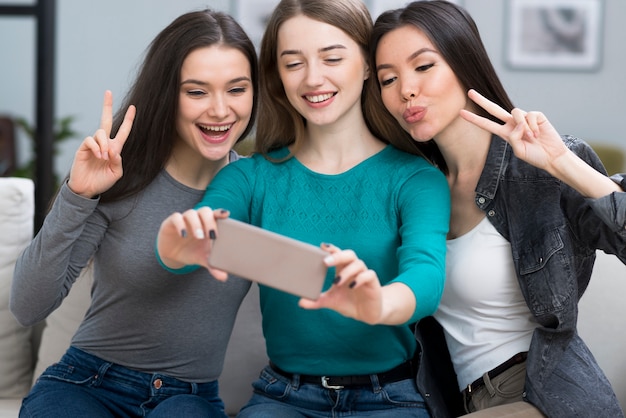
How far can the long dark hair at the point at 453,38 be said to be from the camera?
1616 millimetres

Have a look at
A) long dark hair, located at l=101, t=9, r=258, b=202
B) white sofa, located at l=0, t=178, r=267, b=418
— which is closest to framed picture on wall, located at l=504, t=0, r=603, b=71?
white sofa, located at l=0, t=178, r=267, b=418

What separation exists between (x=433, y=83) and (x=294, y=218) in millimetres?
374

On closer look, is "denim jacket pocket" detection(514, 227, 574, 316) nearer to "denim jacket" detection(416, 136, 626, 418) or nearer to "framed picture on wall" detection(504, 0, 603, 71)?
"denim jacket" detection(416, 136, 626, 418)

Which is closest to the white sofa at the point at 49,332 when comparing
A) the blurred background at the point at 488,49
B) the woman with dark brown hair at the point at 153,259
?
the woman with dark brown hair at the point at 153,259

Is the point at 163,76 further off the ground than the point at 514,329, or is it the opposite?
the point at 163,76

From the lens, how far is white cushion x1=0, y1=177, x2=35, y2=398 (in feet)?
6.98

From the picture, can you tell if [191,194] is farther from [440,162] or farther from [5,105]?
[5,105]

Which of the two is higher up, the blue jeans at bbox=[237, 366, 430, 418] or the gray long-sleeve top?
the gray long-sleeve top

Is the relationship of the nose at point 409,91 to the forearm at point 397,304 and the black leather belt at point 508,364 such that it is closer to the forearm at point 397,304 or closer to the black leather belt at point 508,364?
the forearm at point 397,304

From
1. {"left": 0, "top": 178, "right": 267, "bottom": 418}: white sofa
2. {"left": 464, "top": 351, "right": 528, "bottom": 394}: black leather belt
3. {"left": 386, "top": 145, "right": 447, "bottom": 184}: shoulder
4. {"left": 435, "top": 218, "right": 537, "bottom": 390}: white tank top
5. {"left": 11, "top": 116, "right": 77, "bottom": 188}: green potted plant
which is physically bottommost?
{"left": 11, "top": 116, "right": 77, "bottom": 188}: green potted plant

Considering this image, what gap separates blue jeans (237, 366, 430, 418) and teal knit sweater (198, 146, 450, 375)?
36 millimetres

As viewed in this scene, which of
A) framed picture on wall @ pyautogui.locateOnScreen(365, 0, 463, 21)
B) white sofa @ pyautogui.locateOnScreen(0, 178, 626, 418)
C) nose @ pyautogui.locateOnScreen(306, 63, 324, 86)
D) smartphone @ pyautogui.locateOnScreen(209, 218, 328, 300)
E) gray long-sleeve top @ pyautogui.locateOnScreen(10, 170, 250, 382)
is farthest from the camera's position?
framed picture on wall @ pyautogui.locateOnScreen(365, 0, 463, 21)

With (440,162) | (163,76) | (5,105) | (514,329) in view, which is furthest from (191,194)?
(5,105)

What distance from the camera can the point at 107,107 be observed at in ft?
5.33
